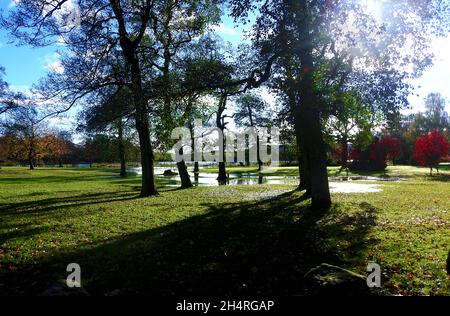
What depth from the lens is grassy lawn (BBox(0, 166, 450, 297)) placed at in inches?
280

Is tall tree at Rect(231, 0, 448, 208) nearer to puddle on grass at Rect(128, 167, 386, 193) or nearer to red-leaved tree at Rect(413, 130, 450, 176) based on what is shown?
puddle on grass at Rect(128, 167, 386, 193)

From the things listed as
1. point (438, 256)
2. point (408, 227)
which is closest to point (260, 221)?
point (408, 227)

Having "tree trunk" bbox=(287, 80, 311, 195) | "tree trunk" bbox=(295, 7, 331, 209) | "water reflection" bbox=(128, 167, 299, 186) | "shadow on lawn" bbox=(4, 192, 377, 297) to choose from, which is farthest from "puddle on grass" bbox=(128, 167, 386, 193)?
"shadow on lawn" bbox=(4, 192, 377, 297)

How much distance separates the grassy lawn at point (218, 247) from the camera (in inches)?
280

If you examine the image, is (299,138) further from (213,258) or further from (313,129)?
(213,258)

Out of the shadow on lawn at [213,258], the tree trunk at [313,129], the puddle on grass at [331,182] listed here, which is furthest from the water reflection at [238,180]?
the shadow on lawn at [213,258]

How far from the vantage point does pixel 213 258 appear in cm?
881

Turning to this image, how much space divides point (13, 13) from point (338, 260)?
19.9 meters

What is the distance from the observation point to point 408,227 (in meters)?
11.9

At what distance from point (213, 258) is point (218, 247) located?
998 millimetres

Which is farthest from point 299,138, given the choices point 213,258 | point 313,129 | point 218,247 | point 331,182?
point 331,182

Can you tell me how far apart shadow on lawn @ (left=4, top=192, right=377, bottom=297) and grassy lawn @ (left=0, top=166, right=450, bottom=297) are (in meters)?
0.03

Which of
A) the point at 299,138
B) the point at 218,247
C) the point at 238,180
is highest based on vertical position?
the point at 299,138

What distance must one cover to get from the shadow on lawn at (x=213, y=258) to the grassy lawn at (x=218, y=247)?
3 centimetres
